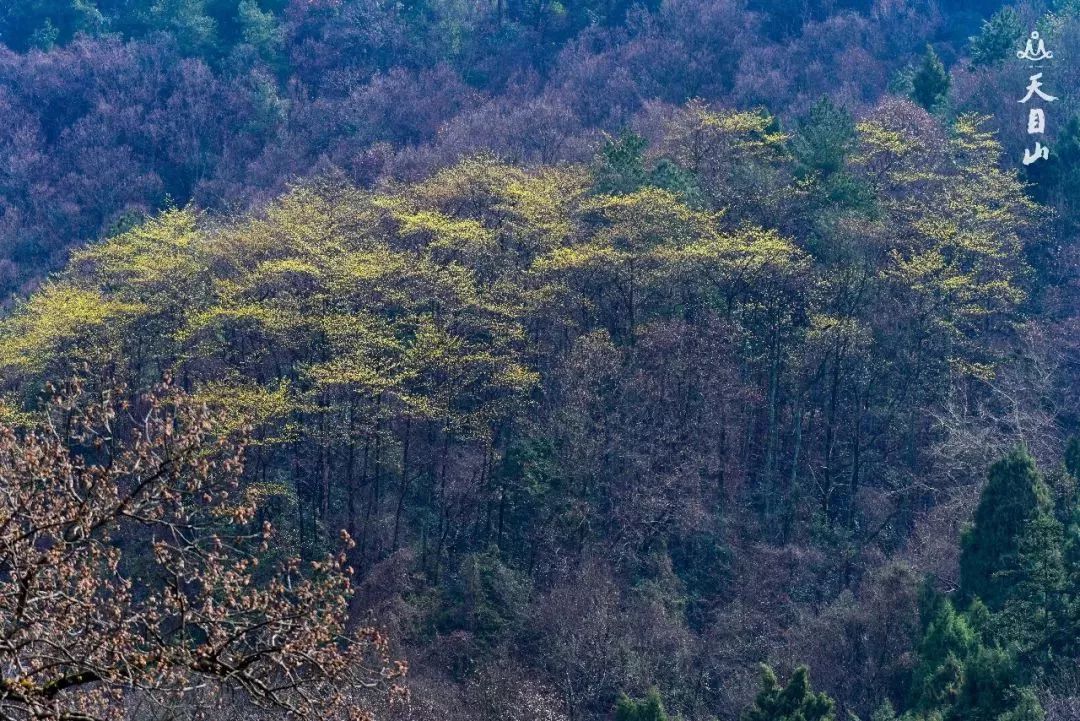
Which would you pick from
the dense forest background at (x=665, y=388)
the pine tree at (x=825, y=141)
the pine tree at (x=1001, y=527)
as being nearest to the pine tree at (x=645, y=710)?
the dense forest background at (x=665, y=388)

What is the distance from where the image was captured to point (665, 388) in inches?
947

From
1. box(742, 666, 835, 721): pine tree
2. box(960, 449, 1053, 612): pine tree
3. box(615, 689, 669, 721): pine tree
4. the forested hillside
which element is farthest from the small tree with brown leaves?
the forested hillside

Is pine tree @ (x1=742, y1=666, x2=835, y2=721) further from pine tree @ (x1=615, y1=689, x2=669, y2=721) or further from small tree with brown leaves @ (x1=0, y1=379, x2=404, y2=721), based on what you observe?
small tree with brown leaves @ (x1=0, y1=379, x2=404, y2=721)

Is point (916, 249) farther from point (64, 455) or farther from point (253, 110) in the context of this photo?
point (253, 110)

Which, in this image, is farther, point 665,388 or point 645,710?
point 665,388

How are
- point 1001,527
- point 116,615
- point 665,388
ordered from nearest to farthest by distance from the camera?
point 116,615
point 1001,527
point 665,388

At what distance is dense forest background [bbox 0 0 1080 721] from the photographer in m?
19.8

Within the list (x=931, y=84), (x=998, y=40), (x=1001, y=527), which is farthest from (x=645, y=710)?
(x=998, y=40)

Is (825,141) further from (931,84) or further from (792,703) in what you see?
(792,703)

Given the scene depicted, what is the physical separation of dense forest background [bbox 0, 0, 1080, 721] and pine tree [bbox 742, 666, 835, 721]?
1303 millimetres

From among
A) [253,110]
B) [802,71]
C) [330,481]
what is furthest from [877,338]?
[253,110]

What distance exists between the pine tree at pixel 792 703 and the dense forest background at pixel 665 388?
130 cm

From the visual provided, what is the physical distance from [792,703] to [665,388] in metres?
9.71

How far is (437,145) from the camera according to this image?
1486 inches
